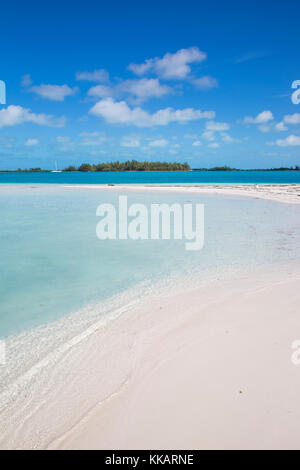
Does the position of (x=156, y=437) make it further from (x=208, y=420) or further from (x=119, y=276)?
(x=119, y=276)

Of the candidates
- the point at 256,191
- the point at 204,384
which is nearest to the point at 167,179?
the point at 256,191

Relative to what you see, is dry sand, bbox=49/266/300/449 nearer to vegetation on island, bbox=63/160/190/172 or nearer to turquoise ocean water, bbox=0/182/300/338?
turquoise ocean water, bbox=0/182/300/338

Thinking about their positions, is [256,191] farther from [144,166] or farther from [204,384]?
[144,166]

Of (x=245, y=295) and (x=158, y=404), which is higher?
(x=245, y=295)

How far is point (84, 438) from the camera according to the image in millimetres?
2121

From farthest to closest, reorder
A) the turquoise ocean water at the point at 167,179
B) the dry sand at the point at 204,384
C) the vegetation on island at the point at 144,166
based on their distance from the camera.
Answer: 1. the vegetation on island at the point at 144,166
2. the turquoise ocean water at the point at 167,179
3. the dry sand at the point at 204,384

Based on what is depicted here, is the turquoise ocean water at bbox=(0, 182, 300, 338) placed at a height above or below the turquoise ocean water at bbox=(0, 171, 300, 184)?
below

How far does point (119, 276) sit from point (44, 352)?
2.62 metres

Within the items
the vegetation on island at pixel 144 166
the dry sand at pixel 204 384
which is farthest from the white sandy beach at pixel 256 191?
the vegetation on island at pixel 144 166

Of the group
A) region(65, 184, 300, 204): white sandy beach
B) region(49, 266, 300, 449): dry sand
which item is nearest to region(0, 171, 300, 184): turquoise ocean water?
region(65, 184, 300, 204): white sandy beach

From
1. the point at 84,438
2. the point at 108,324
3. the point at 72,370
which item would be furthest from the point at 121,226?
the point at 84,438

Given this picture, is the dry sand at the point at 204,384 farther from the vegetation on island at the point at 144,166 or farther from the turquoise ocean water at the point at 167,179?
the vegetation on island at the point at 144,166
